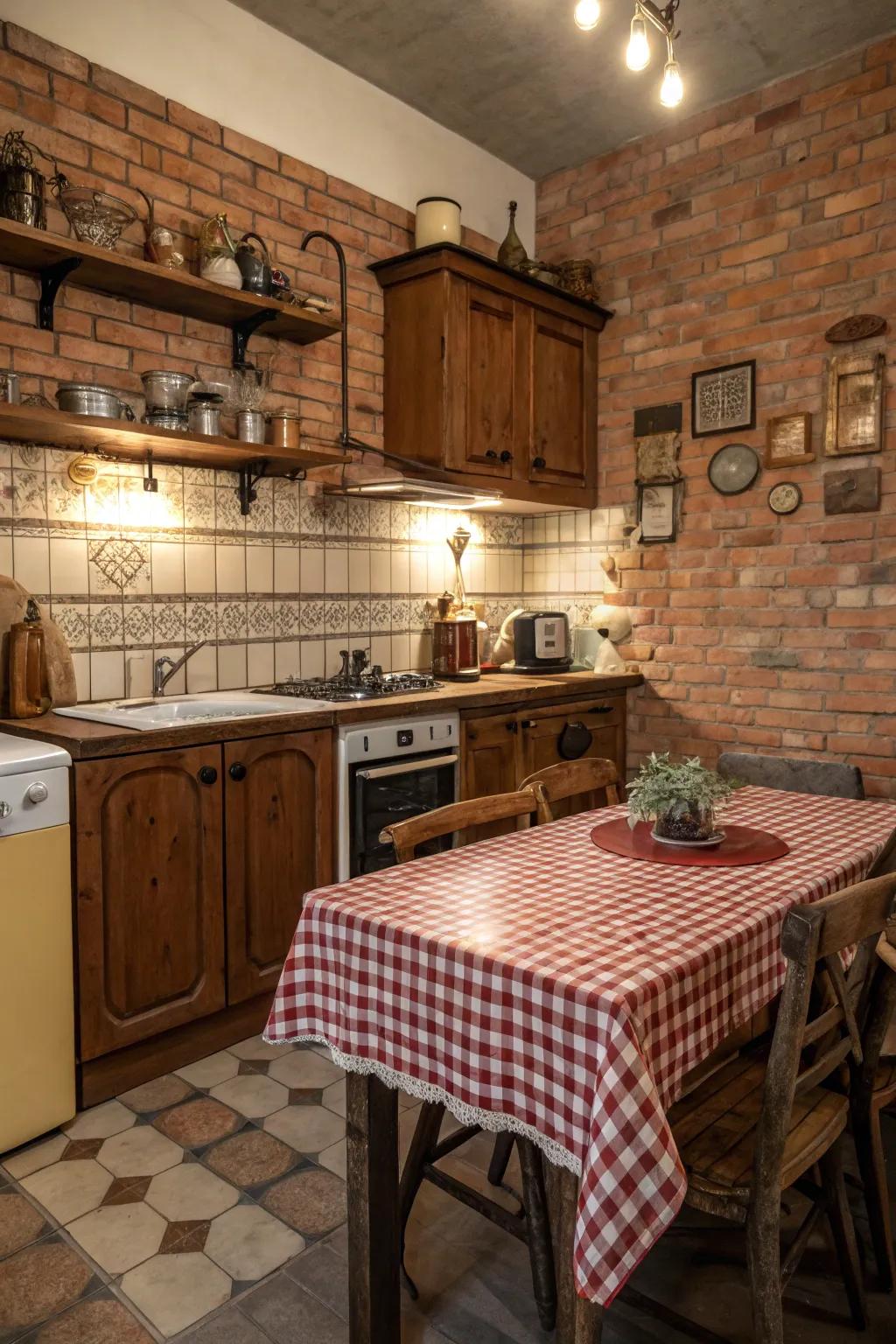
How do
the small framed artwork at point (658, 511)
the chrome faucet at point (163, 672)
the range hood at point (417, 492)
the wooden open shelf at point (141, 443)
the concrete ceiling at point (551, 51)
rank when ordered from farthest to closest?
1. the small framed artwork at point (658, 511)
2. the range hood at point (417, 492)
3. the concrete ceiling at point (551, 51)
4. the chrome faucet at point (163, 672)
5. the wooden open shelf at point (141, 443)

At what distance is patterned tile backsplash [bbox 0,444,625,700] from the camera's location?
8.55 feet

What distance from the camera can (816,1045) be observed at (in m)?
1.51

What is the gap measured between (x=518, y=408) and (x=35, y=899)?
8.56ft

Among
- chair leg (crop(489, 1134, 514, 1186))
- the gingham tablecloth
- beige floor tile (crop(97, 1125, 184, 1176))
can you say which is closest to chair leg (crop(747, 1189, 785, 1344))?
the gingham tablecloth

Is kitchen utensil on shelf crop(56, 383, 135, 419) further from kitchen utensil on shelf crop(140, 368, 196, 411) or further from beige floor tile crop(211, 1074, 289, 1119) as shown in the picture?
beige floor tile crop(211, 1074, 289, 1119)

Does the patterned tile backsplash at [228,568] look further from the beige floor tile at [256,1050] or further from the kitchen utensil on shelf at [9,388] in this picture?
the beige floor tile at [256,1050]

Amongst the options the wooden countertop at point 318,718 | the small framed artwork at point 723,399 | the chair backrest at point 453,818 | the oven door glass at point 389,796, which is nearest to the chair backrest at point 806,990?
the chair backrest at point 453,818

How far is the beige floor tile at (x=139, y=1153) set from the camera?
1928 millimetres

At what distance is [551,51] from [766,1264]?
360cm

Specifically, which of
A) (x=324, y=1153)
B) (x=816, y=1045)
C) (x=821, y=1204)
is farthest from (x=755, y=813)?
(x=324, y=1153)

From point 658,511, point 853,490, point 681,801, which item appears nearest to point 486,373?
point 658,511

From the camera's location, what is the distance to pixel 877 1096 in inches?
58.2

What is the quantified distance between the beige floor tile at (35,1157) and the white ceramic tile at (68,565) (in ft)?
4.75

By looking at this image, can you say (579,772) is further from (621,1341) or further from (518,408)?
(518,408)
